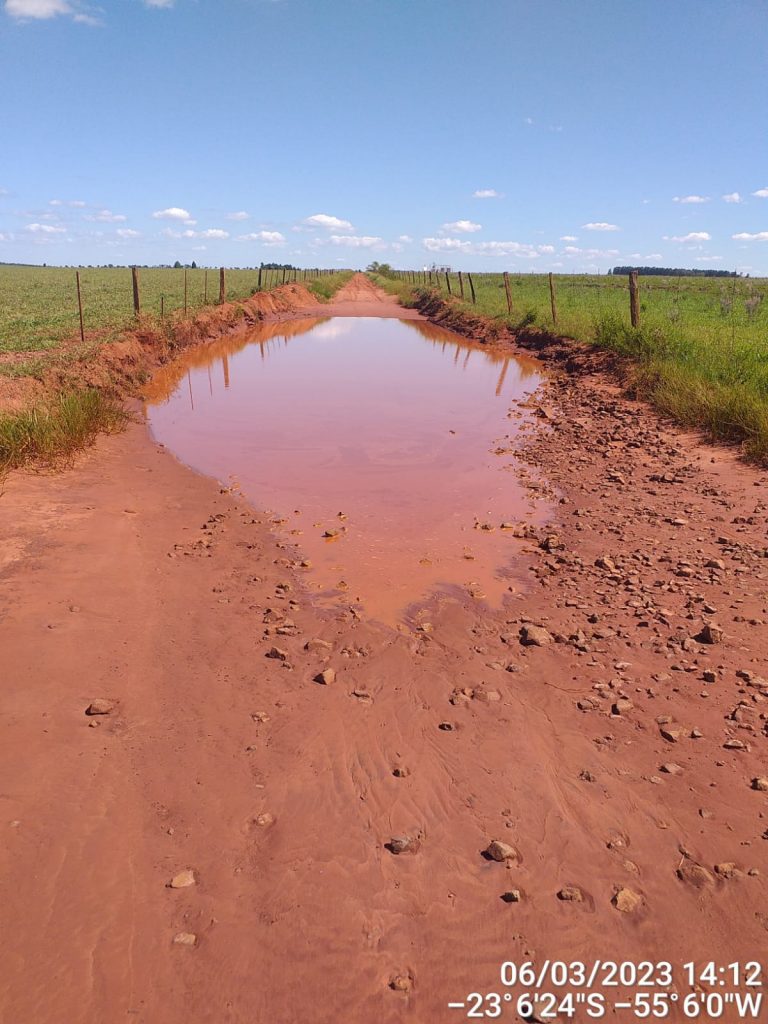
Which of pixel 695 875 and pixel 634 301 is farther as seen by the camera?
pixel 634 301

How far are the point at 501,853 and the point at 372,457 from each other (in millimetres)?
7243

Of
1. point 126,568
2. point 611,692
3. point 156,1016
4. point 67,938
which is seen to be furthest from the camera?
point 126,568

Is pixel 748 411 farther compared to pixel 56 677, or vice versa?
pixel 748 411

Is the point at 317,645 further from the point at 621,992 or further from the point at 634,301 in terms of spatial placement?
the point at 634,301

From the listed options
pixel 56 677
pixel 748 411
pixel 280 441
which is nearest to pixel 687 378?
pixel 748 411

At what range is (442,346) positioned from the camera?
23.7m

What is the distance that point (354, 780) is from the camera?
3.44 meters

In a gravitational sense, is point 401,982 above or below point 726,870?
below

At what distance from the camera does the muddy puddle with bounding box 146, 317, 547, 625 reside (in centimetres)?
605

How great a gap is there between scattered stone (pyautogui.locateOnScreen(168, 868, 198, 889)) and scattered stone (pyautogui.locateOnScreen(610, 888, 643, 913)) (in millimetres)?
1868

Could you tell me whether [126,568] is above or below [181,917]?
above

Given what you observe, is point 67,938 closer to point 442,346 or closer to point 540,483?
point 540,483

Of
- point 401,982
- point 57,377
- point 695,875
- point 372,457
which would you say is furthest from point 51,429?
point 695,875

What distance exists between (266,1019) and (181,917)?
1.87ft
